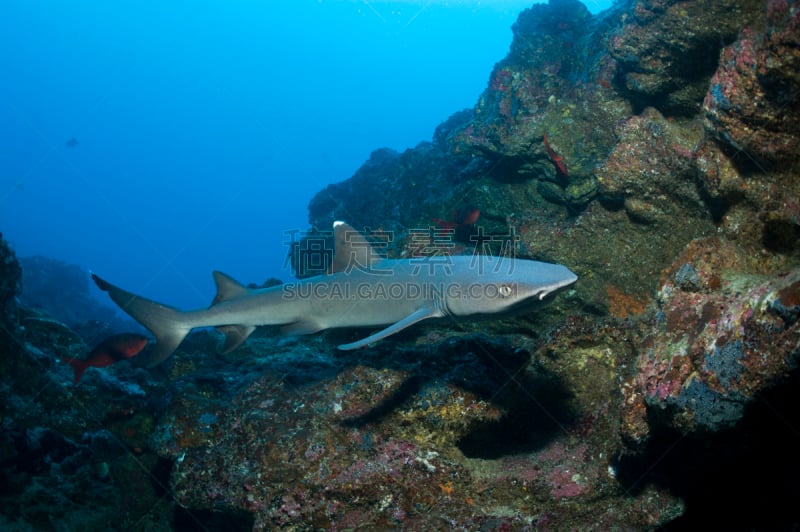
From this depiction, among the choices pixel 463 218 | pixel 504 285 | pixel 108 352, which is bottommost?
pixel 504 285

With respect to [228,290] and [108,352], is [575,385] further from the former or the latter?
[108,352]

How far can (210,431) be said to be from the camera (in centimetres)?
466

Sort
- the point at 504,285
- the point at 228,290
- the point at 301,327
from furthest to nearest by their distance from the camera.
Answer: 1. the point at 228,290
2. the point at 301,327
3. the point at 504,285

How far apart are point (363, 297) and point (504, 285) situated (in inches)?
68.4

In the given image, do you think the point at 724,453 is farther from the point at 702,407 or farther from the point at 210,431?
the point at 210,431

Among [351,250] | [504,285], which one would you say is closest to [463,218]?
[351,250]

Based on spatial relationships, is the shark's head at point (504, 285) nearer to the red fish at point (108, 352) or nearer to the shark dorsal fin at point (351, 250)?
the shark dorsal fin at point (351, 250)

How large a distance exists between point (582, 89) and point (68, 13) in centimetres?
18125

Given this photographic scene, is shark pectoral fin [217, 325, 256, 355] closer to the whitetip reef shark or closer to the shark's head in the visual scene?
the whitetip reef shark

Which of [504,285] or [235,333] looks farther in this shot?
[235,333]

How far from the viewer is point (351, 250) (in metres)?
5.06

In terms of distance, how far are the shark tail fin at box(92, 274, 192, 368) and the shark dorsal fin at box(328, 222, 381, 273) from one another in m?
2.17

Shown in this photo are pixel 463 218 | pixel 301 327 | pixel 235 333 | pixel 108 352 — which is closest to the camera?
pixel 301 327

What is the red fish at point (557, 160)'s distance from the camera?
7.29m
